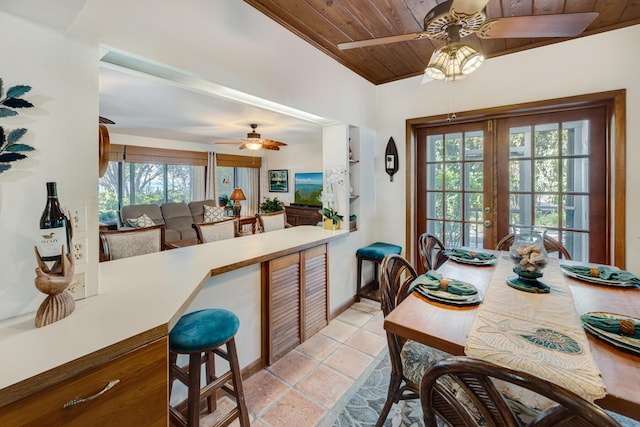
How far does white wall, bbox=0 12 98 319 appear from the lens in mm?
1079

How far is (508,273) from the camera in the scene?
187cm

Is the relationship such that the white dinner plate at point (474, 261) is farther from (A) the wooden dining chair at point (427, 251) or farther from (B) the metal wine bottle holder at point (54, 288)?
(B) the metal wine bottle holder at point (54, 288)

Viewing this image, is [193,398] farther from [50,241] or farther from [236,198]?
[236,198]

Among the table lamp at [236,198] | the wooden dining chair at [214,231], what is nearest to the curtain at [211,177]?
the table lamp at [236,198]

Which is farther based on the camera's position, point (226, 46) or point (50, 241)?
point (226, 46)

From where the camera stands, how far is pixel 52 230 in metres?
1.11

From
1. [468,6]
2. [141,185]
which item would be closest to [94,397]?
[468,6]

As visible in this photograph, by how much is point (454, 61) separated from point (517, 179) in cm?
187

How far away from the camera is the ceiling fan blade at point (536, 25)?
1.49m

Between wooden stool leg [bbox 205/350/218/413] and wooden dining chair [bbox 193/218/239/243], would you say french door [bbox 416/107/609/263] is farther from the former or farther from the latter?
wooden stool leg [bbox 205/350/218/413]

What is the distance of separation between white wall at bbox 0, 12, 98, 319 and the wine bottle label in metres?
0.08

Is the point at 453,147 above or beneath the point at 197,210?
above

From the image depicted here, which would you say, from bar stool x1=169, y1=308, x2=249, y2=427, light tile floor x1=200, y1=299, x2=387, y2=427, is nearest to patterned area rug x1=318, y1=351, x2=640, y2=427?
light tile floor x1=200, y1=299, x2=387, y2=427

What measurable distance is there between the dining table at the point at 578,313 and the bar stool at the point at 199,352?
2.73 feet
